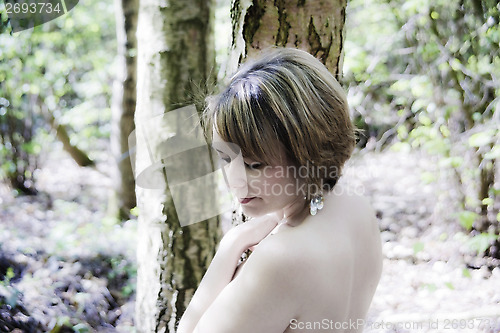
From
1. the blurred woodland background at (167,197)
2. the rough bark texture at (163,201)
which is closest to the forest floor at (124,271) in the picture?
the blurred woodland background at (167,197)

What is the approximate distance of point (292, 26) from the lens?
1636mm

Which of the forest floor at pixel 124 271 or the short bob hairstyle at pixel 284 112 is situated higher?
the short bob hairstyle at pixel 284 112

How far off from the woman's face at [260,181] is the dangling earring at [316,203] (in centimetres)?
3

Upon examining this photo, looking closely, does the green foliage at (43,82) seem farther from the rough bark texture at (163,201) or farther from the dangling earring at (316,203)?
the dangling earring at (316,203)

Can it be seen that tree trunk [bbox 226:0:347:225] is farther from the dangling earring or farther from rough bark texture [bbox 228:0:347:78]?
the dangling earring

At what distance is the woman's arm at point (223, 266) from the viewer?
1310mm

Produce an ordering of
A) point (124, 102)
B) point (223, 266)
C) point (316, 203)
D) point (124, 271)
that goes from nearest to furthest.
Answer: point (316, 203), point (223, 266), point (124, 271), point (124, 102)

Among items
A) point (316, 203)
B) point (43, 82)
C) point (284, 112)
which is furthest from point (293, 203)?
point (43, 82)

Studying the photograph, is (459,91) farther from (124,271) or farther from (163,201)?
(124,271)

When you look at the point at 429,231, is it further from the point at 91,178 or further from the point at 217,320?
the point at 91,178

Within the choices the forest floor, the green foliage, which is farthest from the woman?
the green foliage

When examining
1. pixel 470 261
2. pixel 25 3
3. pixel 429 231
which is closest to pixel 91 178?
pixel 25 3

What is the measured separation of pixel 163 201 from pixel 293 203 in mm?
1155

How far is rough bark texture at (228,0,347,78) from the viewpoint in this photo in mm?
1619
